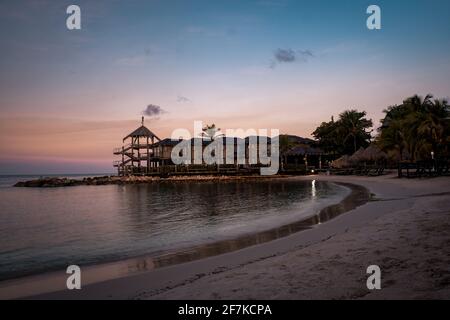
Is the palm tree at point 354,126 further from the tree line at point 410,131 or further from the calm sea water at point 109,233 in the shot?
the calm sea water at point 109,233

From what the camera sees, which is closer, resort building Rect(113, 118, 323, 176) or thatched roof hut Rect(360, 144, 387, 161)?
thatched roof hut Rect(360, 144, 387, 161)

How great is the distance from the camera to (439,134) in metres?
33.2

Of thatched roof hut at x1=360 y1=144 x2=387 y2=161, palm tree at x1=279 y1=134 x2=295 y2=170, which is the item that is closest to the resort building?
palm tree at x1=279 y1=134 x2=295 y2=170

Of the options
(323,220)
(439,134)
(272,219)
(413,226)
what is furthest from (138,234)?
(439,134)

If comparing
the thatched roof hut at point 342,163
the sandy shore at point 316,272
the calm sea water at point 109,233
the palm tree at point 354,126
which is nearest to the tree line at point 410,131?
the palm tree at point 354,126

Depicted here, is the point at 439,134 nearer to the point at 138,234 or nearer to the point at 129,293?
the point at 138,234

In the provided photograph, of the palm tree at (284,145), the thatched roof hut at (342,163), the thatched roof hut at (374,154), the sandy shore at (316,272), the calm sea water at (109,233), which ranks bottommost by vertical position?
the calm sea water at (109,233)

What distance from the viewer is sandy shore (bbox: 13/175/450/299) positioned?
506 centimetres

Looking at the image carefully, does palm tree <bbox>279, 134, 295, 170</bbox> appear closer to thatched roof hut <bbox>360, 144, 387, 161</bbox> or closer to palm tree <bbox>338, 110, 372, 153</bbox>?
palm tree <bbox>338, 110, 372, 153</bbox>

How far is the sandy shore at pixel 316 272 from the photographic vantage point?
5.06m

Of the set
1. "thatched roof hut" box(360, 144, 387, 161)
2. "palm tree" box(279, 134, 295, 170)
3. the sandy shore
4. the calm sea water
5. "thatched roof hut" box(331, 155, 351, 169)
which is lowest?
the calm sea water

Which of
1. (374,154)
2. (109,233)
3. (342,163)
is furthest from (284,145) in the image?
(109,233)

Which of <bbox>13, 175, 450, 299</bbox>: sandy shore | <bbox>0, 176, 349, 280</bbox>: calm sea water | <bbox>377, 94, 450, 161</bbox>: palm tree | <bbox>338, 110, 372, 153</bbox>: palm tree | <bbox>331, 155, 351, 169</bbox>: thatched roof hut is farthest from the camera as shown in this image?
<bbox>338, 110, 372, 153</bbox>: palm tree

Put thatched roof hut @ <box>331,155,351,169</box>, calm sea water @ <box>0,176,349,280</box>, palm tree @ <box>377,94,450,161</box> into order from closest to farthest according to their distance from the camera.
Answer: calm sea water @ <box>0,176,349,280</box>
palm tree @ <box>377,94,450,161</box>
thatched roof hut @ <box>331,155,351,169</box>
